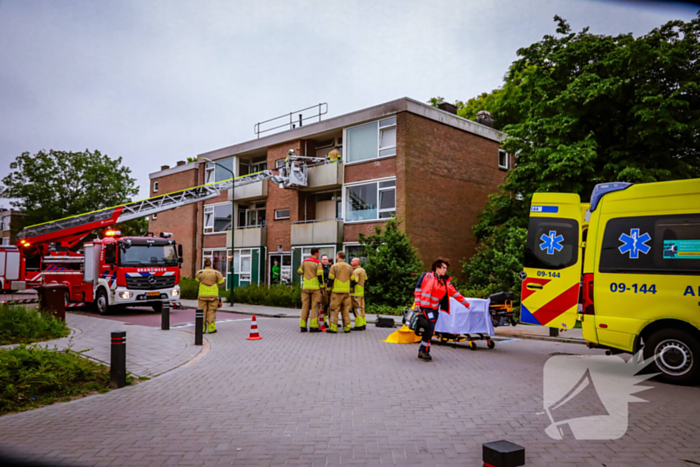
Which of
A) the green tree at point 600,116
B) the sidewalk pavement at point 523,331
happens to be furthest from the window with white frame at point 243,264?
the green tree at point 600,116

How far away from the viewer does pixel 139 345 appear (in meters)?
11.1

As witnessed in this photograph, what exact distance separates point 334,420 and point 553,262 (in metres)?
→ 5.90

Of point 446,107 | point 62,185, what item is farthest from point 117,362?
point 62,185

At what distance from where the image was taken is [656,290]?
305 inches

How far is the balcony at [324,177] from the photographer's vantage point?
25.6 meters

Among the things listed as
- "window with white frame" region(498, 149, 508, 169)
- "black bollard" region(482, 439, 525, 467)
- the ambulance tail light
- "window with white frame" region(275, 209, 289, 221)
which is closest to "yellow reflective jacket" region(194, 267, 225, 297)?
the ambulance tail light

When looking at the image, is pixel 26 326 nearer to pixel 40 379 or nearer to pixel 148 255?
pixel 40 379

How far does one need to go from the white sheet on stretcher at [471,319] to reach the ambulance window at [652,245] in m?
2.93

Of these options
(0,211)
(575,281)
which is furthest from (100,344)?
(0,211)

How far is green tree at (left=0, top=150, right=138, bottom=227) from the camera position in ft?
134

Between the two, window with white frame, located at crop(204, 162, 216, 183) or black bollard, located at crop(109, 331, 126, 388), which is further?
window with white frame, located at crop(204, 162, 216, 183)

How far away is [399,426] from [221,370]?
4191 millimetres

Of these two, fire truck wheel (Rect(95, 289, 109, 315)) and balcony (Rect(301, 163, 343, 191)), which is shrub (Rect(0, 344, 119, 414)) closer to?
fire truck wheel (Rect(95, 289, 109, 315))

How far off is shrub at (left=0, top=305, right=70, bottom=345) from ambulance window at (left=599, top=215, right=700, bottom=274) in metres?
11.7
